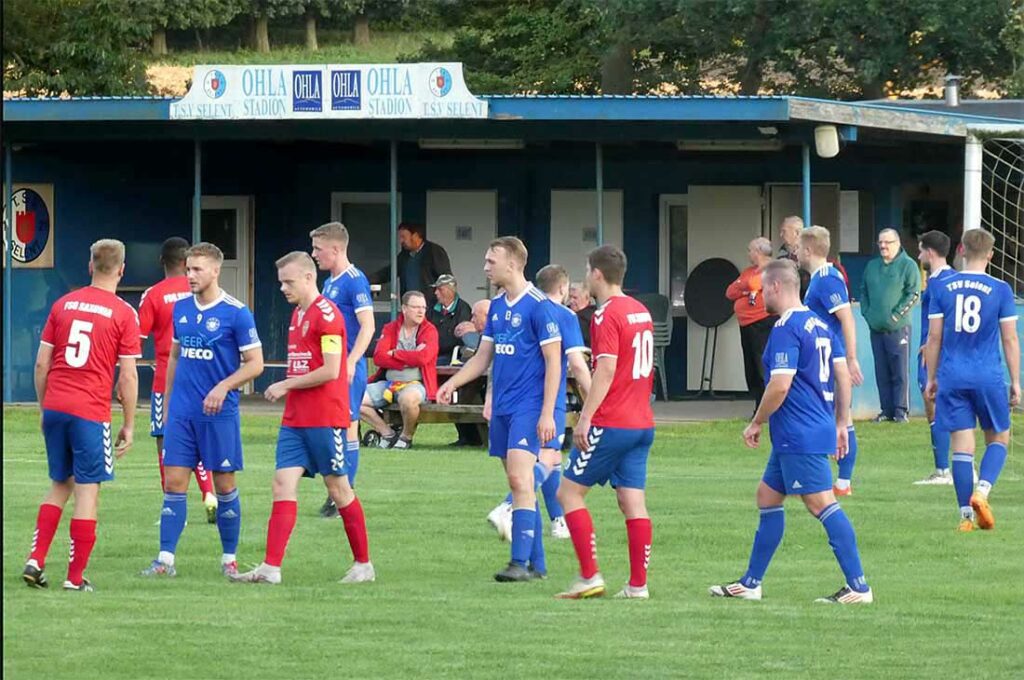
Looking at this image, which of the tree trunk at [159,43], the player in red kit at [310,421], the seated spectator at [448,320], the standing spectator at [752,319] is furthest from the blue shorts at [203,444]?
the tree trunk at [159,43]

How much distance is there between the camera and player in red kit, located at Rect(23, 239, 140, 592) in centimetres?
1009

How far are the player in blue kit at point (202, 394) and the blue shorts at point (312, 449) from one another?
39 cm

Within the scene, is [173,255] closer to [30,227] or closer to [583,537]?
[583,537]

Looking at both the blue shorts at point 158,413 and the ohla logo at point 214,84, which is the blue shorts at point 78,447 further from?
the ohla logo at point 214,84

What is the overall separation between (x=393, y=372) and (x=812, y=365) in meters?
9.07

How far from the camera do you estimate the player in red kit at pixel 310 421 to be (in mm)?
10250

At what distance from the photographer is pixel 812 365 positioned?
967cm

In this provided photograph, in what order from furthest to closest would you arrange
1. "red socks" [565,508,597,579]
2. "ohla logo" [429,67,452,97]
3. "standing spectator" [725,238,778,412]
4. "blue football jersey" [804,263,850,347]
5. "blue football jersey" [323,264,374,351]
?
"ohla logo" [429,67,452,97]
"standing spectator" [725,238,778,412]
"blue football jersey" [804,263,850,347]
"blue football jersey" [323,264,374,351]
"red socks" [565,508,597,579]

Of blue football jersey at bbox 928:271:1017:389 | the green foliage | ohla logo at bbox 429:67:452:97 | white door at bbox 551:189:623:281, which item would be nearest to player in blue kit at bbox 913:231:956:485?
blue football jersey at bbox 928:271:1017:389

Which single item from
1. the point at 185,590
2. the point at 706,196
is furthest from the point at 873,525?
the point at 706,196

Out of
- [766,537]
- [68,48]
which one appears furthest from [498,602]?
[68,48]

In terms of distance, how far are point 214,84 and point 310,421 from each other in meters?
11.3

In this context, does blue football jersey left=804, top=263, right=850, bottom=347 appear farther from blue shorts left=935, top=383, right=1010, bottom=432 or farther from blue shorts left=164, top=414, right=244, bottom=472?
blue shorts left=164, top=414, right=244, bottom=472

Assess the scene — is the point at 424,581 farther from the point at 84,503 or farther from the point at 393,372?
the point at 393,372
